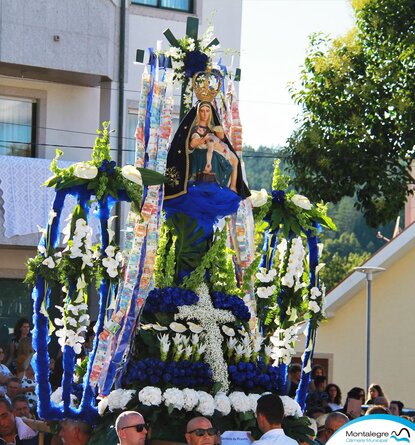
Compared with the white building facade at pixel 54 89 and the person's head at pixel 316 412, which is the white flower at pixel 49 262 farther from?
the white building facade at pixel 54 89

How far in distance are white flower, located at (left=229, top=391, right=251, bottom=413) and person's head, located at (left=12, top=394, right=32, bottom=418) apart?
2.33 m

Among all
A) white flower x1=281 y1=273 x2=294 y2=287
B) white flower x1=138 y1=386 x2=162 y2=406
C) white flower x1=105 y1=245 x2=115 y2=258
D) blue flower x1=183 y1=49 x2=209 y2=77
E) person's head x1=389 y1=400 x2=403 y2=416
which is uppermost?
blue flower x1=183 y1=49 x2=209 y2=77

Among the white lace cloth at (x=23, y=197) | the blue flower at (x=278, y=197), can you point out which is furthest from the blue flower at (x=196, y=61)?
the white lace cloth at (x=23, y=197)

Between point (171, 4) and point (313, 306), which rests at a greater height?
point (171, 4)

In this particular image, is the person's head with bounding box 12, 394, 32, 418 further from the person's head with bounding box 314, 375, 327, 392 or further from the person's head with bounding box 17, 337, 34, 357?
the person's head with bounding box 314, 375, 327, 392

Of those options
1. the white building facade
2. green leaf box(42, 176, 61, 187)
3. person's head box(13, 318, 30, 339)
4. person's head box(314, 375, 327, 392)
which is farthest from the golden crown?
the white building facade

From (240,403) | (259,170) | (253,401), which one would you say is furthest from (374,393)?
(259,170)

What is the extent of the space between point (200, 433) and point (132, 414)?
51 cm

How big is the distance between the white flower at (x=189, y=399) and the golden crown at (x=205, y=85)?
2839 mm

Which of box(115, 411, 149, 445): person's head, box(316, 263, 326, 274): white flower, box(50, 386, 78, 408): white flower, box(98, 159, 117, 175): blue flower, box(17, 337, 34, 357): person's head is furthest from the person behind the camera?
box(17, 337, 34, 357): person's head

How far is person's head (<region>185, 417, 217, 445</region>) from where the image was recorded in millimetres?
9453

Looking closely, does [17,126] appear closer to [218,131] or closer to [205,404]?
[218,131]

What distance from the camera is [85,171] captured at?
12.4m

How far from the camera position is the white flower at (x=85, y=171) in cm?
1244
